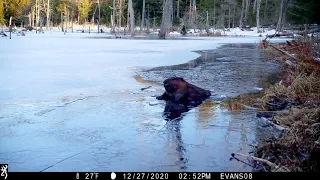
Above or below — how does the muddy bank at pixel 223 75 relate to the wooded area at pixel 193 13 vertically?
below

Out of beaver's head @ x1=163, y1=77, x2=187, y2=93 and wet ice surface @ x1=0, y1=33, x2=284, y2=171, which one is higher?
beaver's head @ x1=163, y1=77, x2=187, y2=93

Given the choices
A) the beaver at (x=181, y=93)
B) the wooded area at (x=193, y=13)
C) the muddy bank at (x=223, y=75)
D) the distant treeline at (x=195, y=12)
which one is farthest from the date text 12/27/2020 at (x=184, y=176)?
the distant treeline at (x=195, y=12)

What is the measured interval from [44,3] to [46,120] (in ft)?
232

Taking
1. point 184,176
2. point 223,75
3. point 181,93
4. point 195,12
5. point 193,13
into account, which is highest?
point 195,12

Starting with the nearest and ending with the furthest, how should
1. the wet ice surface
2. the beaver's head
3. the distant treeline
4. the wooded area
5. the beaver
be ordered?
1. the wet ice surface
2. the beaver
3. the beaver's head
4. the wooded area
5. the distant treeline

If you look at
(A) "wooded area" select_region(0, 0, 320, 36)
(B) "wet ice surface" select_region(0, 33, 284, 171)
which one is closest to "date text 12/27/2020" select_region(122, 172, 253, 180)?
(B) "wet ice surface" select_region(0, 33, 284, 171)

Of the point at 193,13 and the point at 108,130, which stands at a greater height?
the point at 193,13

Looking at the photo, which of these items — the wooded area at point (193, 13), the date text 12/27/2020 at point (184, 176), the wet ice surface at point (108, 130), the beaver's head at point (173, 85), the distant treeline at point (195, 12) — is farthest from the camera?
the distant treeline at point (195, 12)

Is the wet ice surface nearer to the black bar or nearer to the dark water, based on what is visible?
the dark water

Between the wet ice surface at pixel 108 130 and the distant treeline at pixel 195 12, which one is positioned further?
the distant treeline at pixel 195 12

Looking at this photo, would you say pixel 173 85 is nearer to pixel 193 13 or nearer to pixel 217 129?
pixel 217 129

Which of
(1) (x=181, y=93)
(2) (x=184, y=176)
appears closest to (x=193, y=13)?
(1) (x=181, y=93)

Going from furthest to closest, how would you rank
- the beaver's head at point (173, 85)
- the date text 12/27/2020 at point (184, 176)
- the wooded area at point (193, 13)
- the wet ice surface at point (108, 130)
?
1. the wooded area at point (193, 13)
2. the beaver's head at point (173, 85)
3. the wet ice surface at point (108, 130)
4. the date text 12/27/2020 at point (184, 176)

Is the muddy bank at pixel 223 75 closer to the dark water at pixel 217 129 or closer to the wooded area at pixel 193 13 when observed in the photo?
the dark water at pixel 217 129
